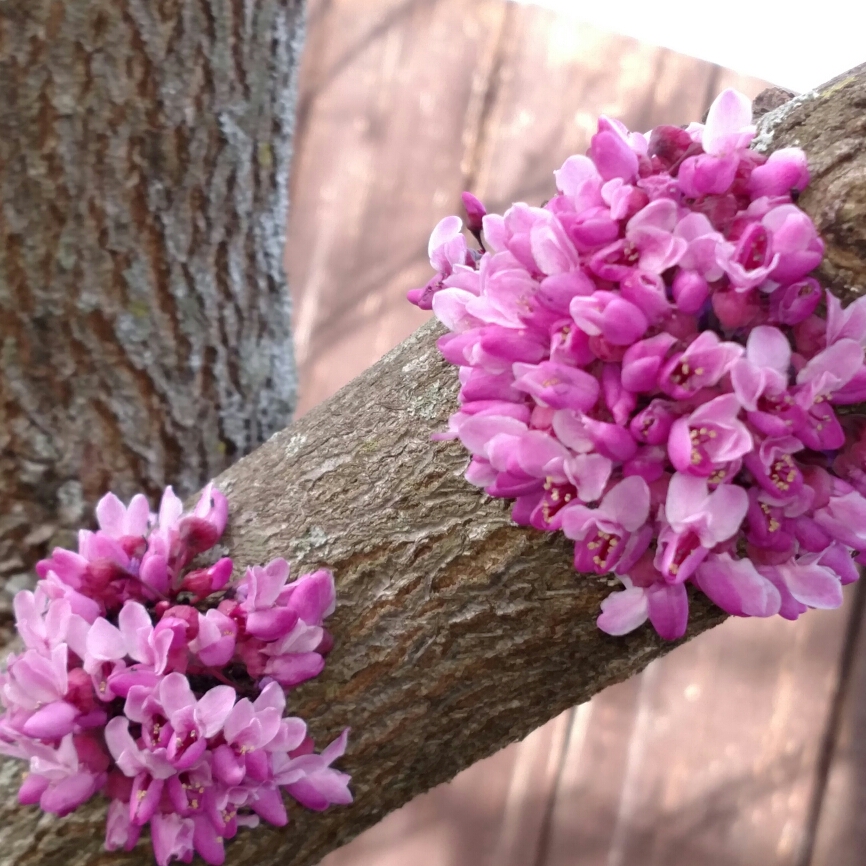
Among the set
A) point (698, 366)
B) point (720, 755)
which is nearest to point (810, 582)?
point (698, 366)

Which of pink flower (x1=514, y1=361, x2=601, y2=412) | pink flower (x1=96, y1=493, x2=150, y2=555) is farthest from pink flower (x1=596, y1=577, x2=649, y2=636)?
pink flower (x1=96, y1=493, x2=150, y2=555)

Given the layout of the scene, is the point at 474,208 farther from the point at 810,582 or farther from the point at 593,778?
the point at 593,778

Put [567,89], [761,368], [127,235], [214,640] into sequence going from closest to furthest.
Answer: [761,368]
[214,640]
[127,235]
[567,89]

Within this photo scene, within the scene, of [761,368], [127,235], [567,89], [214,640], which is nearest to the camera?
[761,368]

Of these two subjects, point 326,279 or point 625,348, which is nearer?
point 625,348

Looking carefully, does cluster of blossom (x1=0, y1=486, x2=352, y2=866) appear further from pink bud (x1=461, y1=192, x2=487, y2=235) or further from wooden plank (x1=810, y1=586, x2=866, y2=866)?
wooden plank (x1=810, y1=586, x2=866, y2=866)

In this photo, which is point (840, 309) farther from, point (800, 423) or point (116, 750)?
point (116, 750)

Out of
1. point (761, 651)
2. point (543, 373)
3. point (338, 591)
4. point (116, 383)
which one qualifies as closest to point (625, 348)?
point (543, 373)

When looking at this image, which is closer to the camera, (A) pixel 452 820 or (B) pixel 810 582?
(B) pixel 810 582
